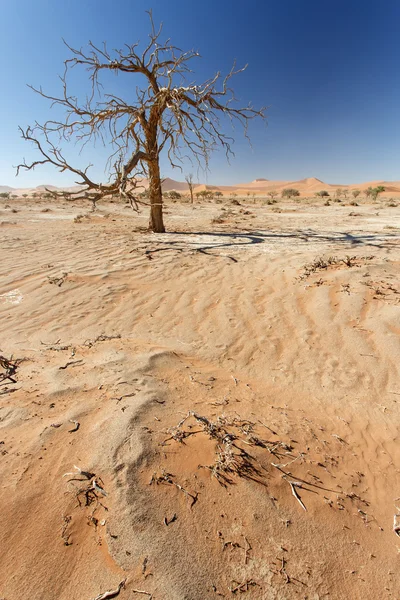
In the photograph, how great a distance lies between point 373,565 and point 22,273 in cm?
538

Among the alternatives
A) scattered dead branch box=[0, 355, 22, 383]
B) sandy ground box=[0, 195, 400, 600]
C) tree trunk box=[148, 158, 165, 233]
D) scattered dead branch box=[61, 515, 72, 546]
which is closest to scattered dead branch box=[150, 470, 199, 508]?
sandy ground box=[0, 195, 400, 600]

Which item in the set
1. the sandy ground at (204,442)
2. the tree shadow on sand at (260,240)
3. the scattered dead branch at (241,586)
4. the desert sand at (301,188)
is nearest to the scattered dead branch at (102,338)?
the sandy ground at (204,442)

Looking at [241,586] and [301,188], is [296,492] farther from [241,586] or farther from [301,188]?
[301,188]

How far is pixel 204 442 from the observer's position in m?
1.72

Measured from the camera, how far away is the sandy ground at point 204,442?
1.20 m

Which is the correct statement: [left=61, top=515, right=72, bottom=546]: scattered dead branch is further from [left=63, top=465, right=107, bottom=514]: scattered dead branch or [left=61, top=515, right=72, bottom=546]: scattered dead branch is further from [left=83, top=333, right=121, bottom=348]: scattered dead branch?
[left=83, top=333, right=121, bottom=348]: scattered dead branch

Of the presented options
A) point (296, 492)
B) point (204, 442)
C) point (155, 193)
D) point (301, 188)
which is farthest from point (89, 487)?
point (301, 188)

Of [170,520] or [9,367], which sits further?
[9,367]

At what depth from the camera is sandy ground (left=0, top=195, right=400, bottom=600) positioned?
3.93 ft

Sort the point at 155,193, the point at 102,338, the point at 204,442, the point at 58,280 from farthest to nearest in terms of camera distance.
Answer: the point at 155,193 < the point at 58,280 < the point at 102,338 < the point at 204,442

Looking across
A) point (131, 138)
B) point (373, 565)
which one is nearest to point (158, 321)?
point (373, 565)

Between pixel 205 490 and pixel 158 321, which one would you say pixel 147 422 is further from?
pixel 158 321

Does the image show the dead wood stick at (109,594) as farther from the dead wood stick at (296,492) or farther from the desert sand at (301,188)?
the desert sand at (301,188)

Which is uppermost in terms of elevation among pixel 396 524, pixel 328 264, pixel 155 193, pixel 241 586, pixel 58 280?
pixel 155 193
